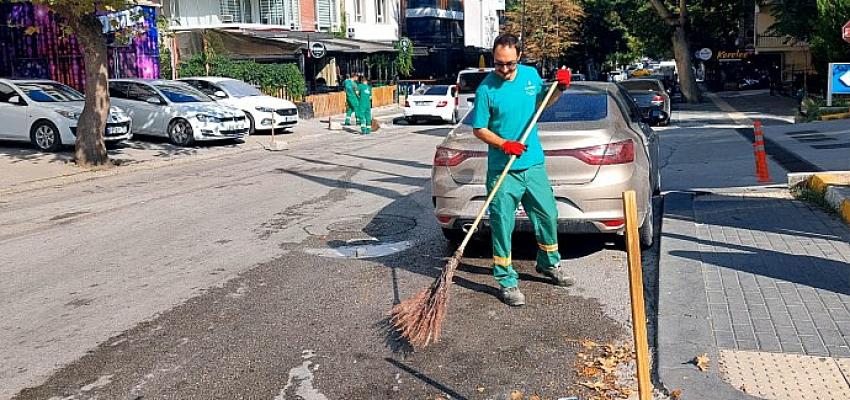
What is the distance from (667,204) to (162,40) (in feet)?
81.2

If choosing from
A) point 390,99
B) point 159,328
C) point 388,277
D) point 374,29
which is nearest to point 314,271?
point 388,277

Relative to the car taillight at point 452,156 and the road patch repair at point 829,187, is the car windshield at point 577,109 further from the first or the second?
the road patch repair at point 829,187

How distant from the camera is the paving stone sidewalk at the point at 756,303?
460 cm

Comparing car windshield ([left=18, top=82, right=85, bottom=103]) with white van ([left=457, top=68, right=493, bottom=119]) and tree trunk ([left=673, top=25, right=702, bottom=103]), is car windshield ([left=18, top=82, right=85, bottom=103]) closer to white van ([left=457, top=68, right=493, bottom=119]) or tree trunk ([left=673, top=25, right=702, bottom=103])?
white van ([left=457, top=68, right=493, bottom=119])

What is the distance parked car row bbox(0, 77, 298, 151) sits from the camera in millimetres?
18125

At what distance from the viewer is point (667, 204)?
9.74 metres

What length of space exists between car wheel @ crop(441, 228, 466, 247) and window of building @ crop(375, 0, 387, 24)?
1637 inches

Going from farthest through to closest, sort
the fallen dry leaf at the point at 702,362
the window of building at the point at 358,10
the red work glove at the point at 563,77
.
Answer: the window of building at the point at 358,10
the red work glove at the point at 563,77
the fallen dry leaf at the point at 702,362

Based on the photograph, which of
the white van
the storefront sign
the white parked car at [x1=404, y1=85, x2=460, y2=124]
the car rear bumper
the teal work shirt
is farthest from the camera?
the storefront sign

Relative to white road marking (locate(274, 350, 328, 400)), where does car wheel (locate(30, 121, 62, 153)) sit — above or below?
above

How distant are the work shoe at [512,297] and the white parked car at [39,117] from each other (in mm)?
14155

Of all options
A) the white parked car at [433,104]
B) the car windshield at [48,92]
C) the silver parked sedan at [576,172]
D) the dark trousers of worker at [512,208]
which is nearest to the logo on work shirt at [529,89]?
the dark trousers of worker at [512,208]

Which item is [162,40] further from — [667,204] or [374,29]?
[667,204]

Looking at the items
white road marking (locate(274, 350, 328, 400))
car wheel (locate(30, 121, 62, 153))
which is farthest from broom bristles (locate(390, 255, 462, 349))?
car wheel (locate(30, 121, 62, 153))
